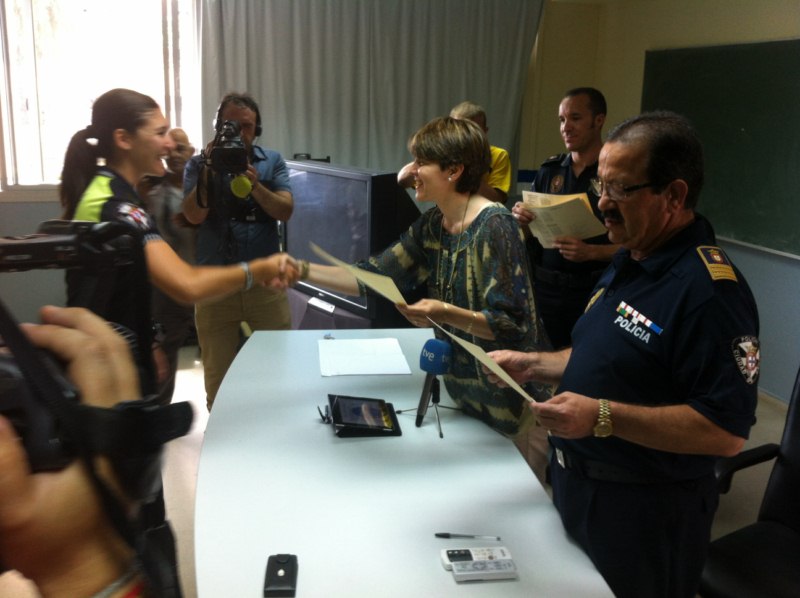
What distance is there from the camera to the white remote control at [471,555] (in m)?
1.27

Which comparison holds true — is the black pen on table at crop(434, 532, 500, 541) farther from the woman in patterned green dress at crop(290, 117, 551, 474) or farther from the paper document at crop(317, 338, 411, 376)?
the paper document at crop(317, 338, 411, 376)

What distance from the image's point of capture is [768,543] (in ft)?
5.94

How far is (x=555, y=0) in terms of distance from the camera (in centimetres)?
531

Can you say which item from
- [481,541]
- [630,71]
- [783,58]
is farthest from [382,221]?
[630,71]

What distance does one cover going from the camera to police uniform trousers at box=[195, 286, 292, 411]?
3.08 metres

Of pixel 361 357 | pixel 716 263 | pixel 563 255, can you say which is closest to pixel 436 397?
pixel 361 357

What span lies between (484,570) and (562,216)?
5.25 ft

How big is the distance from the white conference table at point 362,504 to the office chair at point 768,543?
554 millimetres

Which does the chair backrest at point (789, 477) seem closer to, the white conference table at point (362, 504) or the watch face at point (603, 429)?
the white conference table at point (362, 504)

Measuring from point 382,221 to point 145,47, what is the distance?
8.92 feet

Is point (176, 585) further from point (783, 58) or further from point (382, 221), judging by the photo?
point (783, 58)

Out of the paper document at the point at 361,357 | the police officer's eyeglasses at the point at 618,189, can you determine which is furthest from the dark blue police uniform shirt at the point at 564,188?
the police officer's eyeglasses at the point at 618,189

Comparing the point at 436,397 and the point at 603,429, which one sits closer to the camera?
the point at 603,429

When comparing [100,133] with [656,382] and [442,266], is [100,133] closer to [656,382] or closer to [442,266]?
[442,266]
